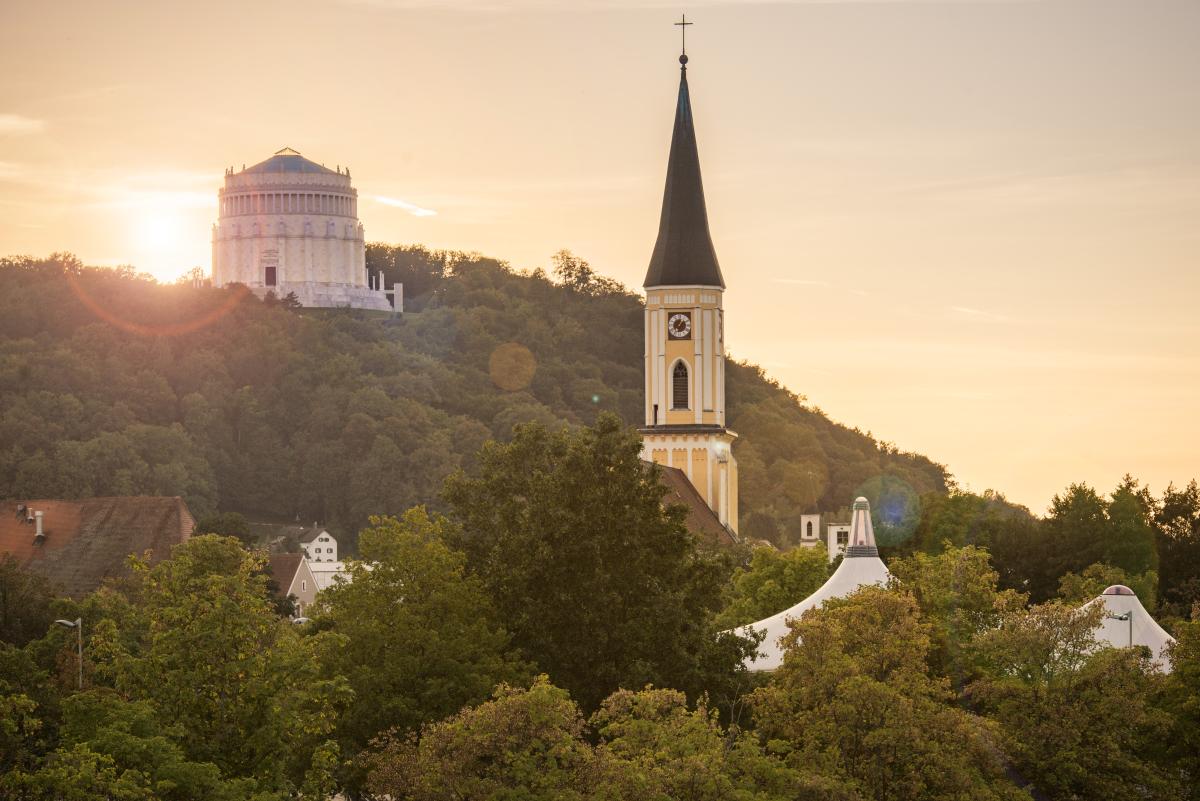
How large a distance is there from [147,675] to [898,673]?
590 inches

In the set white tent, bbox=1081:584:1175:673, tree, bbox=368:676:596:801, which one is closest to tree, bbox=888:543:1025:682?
white tent, bbox=1081:584:1175:673

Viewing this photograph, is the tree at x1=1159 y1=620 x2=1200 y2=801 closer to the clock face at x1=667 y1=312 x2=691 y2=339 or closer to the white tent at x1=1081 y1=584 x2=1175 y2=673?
the white tent at x1=1081 y1=584 x2=1175 y2=673

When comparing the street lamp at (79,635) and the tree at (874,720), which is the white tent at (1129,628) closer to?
the tree at (874,720)

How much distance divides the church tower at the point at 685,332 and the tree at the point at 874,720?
2660 inches

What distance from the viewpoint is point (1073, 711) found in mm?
54094

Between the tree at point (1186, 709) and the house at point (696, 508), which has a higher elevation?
the house at point (696, 508)

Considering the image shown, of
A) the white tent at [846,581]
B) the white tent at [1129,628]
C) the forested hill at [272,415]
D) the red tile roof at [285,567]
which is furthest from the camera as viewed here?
the forested hill at [272,415]

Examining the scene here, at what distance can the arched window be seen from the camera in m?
121

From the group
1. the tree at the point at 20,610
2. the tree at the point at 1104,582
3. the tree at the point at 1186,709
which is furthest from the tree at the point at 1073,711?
the tree at the point at 20,610

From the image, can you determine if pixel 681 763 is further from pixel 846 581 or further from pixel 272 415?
pixel 272 415

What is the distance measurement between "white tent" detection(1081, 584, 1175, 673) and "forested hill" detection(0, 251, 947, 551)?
9199 cm

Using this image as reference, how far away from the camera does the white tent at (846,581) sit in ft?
225

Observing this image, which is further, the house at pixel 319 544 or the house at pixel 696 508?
the house at pixel 319 544

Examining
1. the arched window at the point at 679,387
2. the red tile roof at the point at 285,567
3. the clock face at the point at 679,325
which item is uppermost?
the clock face at the point at 679,325
